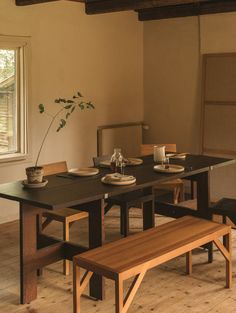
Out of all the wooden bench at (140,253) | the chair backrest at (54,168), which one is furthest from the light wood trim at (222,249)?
the chair backrest at (54,168)

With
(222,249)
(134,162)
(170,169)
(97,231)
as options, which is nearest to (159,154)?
(134,162)

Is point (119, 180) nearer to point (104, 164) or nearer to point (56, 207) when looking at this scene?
point (56, 207)

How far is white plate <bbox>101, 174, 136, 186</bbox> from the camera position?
3551 millimetres

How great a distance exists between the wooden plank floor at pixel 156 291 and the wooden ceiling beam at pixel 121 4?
7.70 feet

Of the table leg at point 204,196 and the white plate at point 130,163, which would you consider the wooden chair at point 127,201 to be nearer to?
the white plate at point 130,163

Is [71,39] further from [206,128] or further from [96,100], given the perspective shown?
[206,128]

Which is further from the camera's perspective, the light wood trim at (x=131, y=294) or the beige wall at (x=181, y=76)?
the beige wall at (x=181, y=76)

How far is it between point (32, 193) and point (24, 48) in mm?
2484

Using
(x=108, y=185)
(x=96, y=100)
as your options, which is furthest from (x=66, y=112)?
(x=108, y=185)

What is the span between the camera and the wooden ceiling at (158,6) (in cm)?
500

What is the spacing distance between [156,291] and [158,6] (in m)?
3.08

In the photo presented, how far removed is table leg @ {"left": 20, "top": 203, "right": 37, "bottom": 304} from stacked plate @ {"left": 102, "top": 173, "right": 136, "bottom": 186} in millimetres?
558

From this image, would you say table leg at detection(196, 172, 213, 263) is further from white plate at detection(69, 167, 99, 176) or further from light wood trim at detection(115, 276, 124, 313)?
light wood trim at detection(115, 276, 124, 313)

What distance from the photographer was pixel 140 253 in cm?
317
